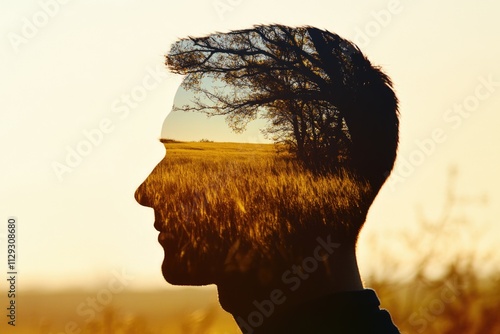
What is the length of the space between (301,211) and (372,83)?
2.26ft

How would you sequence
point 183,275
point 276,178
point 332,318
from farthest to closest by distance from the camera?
1. point 183,275
2. point 276,178
3. point 332,318

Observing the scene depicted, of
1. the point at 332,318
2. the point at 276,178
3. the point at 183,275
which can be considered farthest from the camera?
the point at 183,275

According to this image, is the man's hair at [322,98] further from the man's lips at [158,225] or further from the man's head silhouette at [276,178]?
the man's lips at [158,225]

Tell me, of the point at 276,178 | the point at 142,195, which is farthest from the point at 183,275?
the point at 276,178

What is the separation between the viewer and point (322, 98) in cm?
344

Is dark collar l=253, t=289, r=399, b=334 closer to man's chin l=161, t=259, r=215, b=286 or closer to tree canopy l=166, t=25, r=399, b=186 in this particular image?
man's chin l=161, t=259, r=215, b=286

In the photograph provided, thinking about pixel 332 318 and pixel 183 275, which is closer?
pixel 332 318

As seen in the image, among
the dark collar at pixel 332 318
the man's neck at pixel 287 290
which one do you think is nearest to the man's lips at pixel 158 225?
the man's neck at pixel 287 290

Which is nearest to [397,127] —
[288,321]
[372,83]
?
[372,83]

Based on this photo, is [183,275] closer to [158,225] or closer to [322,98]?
[158,225]

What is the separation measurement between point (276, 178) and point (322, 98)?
401mm

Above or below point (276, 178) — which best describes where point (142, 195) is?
below

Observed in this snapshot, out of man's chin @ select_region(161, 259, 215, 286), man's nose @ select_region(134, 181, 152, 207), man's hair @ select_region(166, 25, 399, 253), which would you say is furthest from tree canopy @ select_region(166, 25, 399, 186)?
man's chin @ select_region(161, 259, 215, 286)

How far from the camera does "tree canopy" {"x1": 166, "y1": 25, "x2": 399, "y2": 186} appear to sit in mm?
3398
